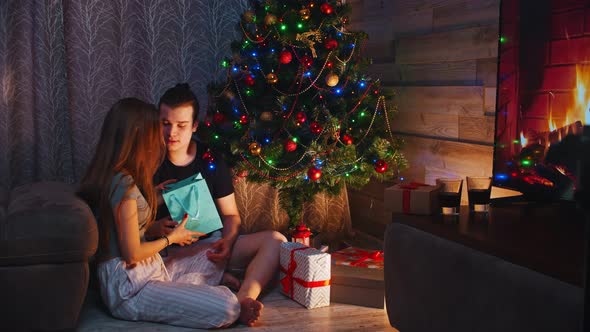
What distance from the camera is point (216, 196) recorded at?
279cm

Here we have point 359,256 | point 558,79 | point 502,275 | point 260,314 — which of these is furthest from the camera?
point 359,256

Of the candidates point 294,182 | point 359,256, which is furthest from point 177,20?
point 359,256

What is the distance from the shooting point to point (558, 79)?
2.00 m

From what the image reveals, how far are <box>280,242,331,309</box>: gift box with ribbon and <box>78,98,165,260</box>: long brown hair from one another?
2.08ft

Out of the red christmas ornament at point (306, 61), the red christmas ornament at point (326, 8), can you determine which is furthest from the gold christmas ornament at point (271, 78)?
the red christmas ornament at point (326, 8)

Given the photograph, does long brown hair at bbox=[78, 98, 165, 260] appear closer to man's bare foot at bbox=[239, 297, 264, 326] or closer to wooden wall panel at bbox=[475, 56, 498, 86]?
man's bare foot at bbox=[239, 297, 264, 326]

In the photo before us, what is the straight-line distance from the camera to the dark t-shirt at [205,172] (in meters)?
2.71

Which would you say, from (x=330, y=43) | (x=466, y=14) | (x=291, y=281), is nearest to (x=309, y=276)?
(x=291, y=281)

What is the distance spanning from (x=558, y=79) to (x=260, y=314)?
1301 millimetres

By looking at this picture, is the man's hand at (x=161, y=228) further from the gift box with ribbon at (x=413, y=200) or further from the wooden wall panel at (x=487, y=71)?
the wooden wall panel at (x=487, y=71)

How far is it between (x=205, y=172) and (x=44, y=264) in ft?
2.74

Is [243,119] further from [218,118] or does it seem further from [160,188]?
[160,188]

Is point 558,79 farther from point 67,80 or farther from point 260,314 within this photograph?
point 67,80

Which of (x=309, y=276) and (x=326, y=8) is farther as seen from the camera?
(x=326, y=8)
